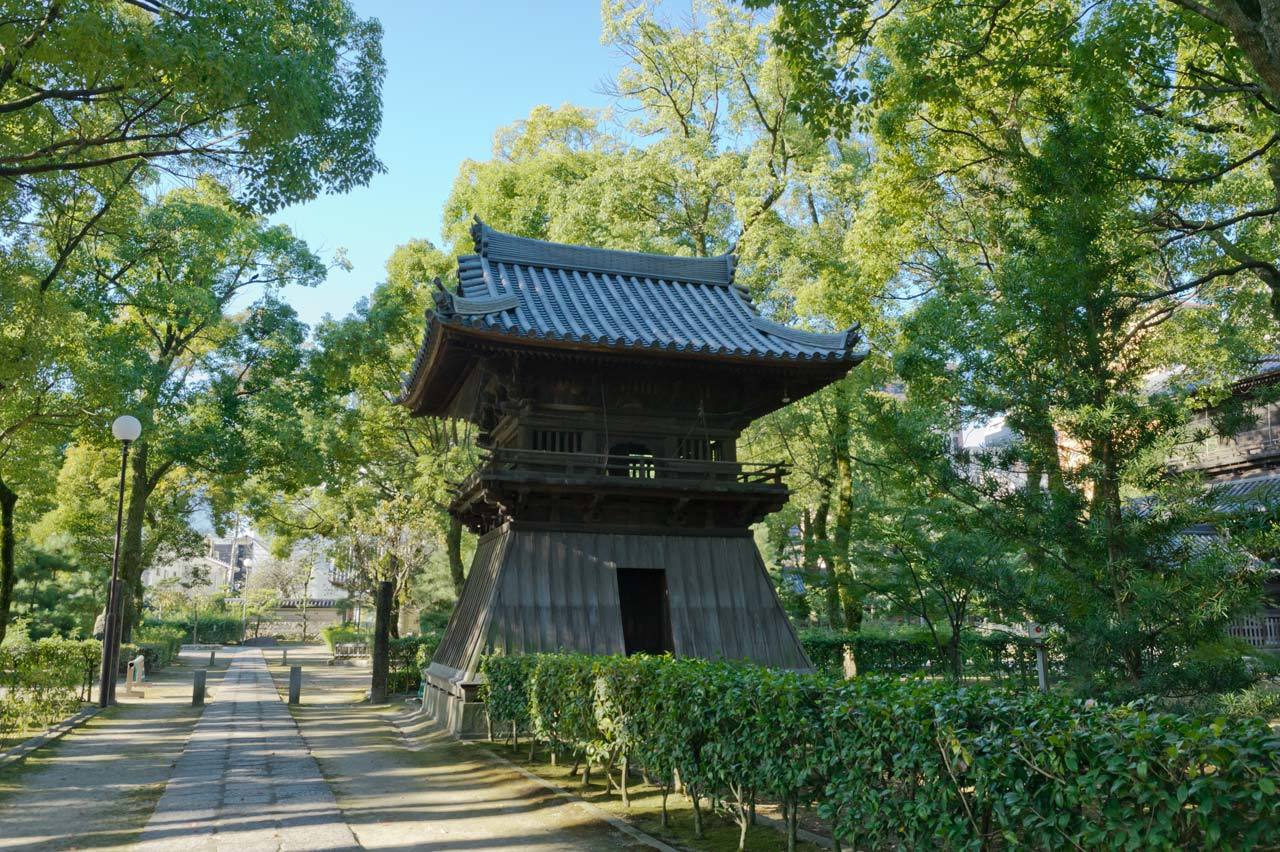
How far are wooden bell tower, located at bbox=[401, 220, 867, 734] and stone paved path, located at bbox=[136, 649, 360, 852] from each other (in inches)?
125

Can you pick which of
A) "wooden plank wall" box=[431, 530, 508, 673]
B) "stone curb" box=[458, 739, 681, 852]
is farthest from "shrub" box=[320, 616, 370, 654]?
"stone curb" box=[458, 739, 681, 852]

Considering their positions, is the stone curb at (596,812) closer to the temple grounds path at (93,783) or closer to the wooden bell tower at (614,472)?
the wooden bell tower at (614,472)

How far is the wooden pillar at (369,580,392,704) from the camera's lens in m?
22.2

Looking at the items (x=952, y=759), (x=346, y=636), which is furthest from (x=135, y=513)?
(x=952, y=759)

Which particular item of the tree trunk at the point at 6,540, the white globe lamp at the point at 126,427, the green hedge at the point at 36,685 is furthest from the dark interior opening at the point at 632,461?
the tree trunk at the point at 6,540

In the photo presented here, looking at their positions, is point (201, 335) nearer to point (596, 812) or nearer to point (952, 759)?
point (596, 812)

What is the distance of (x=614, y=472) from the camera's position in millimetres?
15133

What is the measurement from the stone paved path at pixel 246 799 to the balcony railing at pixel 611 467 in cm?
502

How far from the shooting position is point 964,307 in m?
10.5

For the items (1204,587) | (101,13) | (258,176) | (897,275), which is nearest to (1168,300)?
(897,275)

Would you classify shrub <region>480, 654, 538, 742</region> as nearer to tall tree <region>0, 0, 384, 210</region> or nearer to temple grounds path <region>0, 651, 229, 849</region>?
temple grounds path <region>0, 651, 229, 849</region>

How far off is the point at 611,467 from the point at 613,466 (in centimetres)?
22

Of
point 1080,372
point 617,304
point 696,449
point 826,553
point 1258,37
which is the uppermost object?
point 617,304

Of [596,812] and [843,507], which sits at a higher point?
[843,507]
